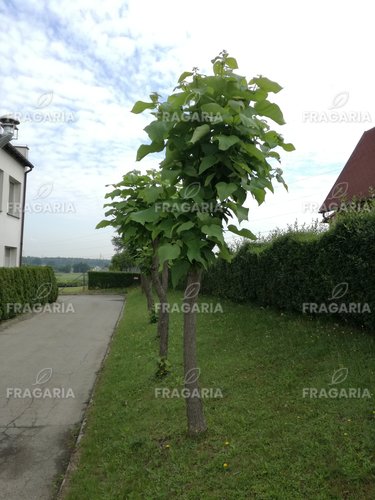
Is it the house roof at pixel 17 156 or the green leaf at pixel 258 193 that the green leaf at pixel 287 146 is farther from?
the house roof at pixel 17 156

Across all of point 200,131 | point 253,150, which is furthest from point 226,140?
point 253,150

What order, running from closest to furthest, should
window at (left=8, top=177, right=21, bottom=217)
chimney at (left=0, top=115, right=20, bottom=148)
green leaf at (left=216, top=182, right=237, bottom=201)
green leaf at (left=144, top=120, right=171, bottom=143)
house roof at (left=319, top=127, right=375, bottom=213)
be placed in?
1. green leaf at (left=216, top=182, right=237, bottom=201)
2. green leaf at (left=144, top=120, right=171, bottom=143)
3. chimney at (left=0, top=115, right=20, bottom=148)
4. house roof at (left=319, top=127, right=375, bottom=213)
5. window at (left=8, top=177, right=21, bottom=217)

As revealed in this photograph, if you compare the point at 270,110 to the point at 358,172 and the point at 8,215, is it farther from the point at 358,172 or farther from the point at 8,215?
the point at 358,172

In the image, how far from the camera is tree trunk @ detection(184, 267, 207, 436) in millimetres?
4449

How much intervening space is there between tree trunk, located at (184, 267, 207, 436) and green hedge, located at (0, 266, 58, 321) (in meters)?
13.0

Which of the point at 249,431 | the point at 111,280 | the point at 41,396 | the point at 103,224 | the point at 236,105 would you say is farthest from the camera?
the point at 111,280

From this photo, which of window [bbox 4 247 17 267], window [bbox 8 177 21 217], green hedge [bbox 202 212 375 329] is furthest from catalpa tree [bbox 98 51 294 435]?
window [bbox 4 247 17 267]

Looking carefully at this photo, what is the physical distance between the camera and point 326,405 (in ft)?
15.0

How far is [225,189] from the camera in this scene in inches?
145

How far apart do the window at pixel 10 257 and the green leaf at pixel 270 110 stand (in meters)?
19.0

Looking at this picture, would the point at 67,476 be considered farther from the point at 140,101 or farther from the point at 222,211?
the point at 140,101

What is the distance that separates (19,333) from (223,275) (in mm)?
7165

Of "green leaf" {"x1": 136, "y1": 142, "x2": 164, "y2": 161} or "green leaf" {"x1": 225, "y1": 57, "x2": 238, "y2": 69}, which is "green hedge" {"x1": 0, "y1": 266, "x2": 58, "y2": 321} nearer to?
"green leaf" {"x1": 136, "y1": 142, "x2": 164, "y2": 161}

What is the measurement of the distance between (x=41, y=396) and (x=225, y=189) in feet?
18.0
